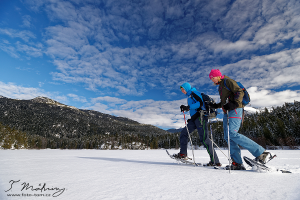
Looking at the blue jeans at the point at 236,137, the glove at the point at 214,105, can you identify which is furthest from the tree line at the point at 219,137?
the blue jeans at the point at 236,137

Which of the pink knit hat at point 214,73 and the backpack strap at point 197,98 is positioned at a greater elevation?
the pink knit hat at point 214,73

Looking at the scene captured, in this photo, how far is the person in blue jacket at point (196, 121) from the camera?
408 cm

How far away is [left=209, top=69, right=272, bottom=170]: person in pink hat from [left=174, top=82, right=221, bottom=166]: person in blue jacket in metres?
0.56

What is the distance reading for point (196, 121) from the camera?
170 inches

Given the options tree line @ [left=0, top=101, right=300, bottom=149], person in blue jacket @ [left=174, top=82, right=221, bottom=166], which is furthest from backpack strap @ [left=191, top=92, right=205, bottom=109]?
tree line @ [left=0, top=101, right=300, bottom=149]

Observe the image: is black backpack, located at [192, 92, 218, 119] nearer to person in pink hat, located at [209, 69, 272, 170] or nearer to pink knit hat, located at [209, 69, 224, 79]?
person in pink hat, located at [209, 69, 272, 170]

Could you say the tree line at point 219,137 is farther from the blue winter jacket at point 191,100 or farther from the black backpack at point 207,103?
the blue winter jacket at point 191,100

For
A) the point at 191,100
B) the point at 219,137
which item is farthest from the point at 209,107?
the point at 219,137

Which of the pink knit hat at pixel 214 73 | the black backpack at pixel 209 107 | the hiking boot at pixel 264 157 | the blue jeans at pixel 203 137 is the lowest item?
the hiking boot at pixel 264 157

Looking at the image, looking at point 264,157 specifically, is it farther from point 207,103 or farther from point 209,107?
point 207,103

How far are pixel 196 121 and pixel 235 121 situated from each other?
108cm

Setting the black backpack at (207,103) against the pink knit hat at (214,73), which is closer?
the pink knit hat at (214,73)

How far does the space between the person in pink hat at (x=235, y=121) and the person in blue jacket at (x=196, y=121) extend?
0.56m

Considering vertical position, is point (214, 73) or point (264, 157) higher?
point (214, 73)
